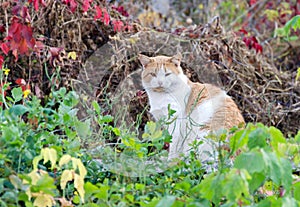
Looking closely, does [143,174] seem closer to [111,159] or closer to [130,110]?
[111,159]

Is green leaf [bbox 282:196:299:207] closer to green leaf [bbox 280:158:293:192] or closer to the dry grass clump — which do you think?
green leaf [bbox 280:158:293:192]

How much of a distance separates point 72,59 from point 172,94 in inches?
35.8

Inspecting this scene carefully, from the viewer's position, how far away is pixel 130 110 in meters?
3.98

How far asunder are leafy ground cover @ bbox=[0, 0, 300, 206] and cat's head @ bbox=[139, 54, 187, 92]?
0.64 meters

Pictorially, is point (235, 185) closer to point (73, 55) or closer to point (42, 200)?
point (42, 200)

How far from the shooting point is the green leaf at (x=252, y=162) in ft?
5.03

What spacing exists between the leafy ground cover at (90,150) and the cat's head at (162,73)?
64 centimetres

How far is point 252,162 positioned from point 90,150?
2.68ft

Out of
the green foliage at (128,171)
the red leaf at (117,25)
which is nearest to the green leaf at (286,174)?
the green foliage at (128,171)

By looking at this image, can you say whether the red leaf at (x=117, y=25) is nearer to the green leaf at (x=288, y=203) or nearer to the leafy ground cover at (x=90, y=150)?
the leafy ground cover at (x=90, y=150)

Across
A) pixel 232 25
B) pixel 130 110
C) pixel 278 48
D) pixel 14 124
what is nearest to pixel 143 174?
pixel 14 124

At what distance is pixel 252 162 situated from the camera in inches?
61.0

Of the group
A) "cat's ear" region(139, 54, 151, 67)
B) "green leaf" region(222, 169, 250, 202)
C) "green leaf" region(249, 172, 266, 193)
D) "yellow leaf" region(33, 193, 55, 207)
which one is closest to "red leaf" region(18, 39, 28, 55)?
"cat's ear" region(139, 54, 151, 67)

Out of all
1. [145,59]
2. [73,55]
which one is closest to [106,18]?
[73,55]
